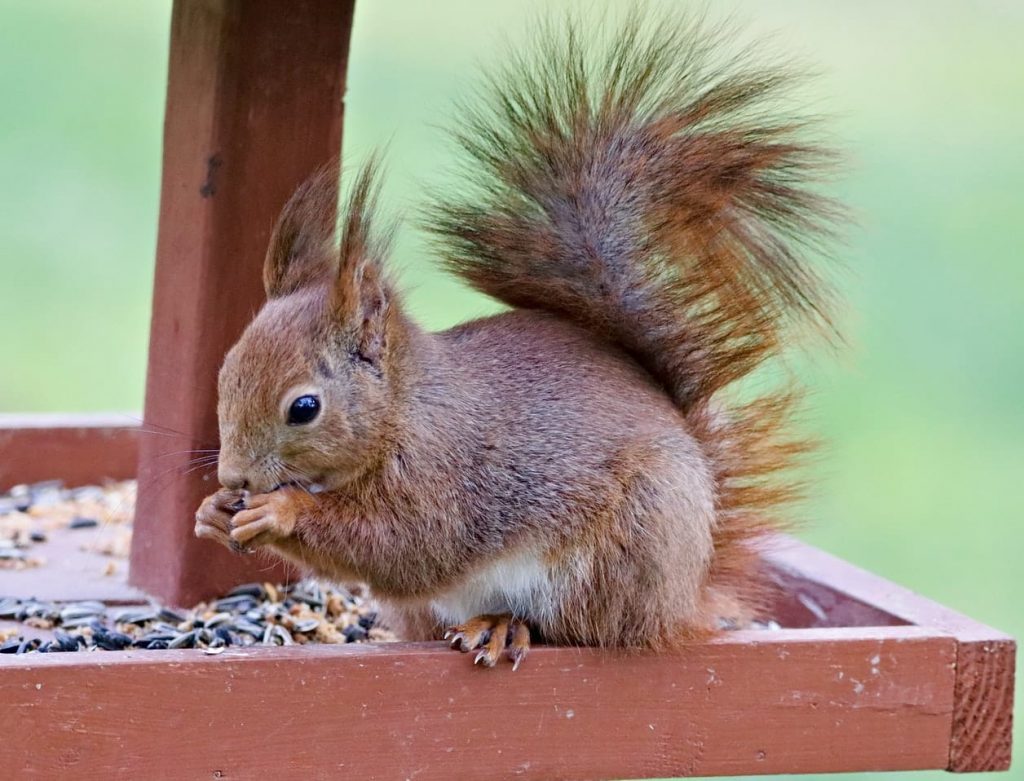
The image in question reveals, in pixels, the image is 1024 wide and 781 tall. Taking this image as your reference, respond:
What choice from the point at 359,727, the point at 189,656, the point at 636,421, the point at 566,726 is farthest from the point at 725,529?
→ the point at 189,656

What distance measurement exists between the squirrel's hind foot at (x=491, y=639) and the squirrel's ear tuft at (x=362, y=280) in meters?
0.31

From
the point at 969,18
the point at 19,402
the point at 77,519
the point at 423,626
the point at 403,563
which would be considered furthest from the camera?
the point at 969,18

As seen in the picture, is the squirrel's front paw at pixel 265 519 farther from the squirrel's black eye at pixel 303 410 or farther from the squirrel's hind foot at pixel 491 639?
the squirrel's hind foot at pixel 491 639

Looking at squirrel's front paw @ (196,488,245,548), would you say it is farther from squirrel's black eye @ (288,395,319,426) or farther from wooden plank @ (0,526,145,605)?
wooden plank @ (0,526,145,605)

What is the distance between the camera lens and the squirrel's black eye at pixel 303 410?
179cm

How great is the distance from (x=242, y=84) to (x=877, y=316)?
10.1ft

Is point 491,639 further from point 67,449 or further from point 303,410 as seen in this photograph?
point 67,449

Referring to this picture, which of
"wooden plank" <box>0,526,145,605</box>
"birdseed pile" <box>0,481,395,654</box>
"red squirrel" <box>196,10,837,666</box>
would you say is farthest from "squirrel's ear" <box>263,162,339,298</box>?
"wooden plank" <box>0,526,145,605</box>

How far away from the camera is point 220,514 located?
5.95 ft

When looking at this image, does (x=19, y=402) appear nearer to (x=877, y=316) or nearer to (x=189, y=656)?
(x=877, y=316)

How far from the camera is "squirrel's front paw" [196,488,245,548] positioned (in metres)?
1.81

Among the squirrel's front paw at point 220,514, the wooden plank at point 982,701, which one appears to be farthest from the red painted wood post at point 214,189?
the wooden plank at point 982,701

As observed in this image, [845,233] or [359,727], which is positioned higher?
[845,233]

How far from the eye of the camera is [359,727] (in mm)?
1771
